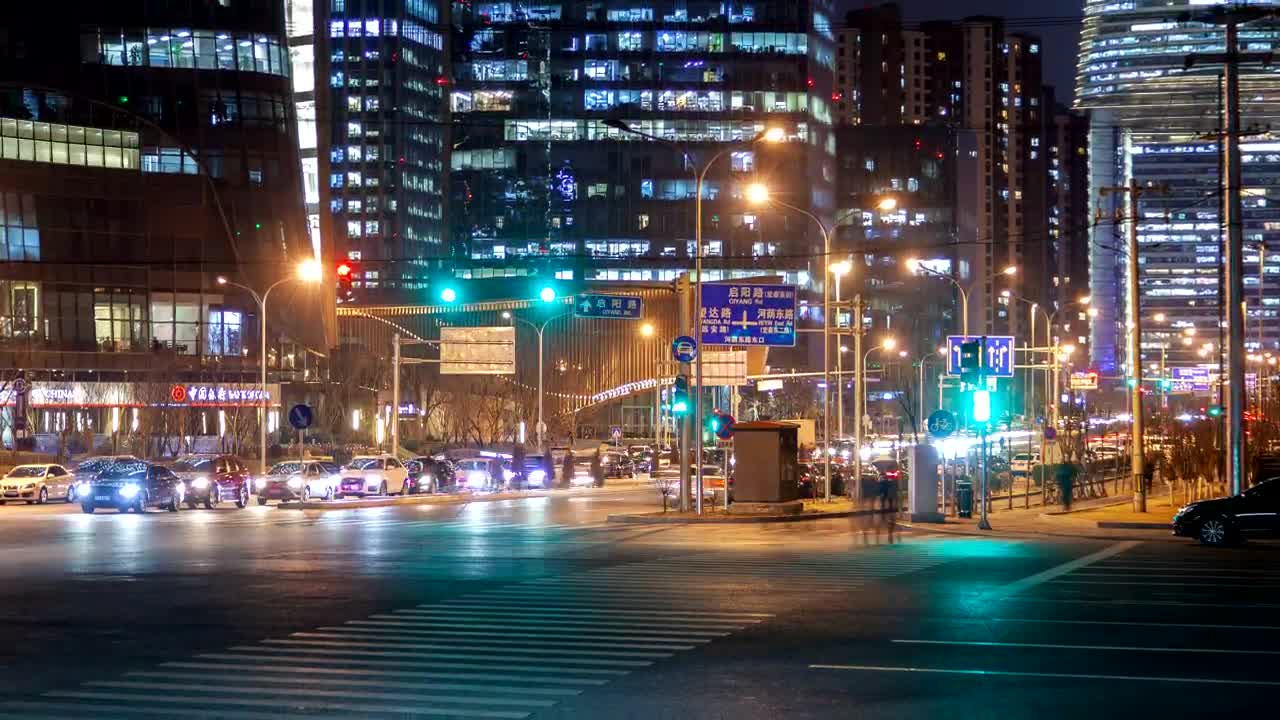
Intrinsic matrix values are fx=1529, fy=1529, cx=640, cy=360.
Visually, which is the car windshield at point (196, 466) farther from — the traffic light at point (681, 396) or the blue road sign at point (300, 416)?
the traffic light at point (681, 396)

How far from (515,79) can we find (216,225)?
243 ft

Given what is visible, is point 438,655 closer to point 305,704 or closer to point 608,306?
point 305,704

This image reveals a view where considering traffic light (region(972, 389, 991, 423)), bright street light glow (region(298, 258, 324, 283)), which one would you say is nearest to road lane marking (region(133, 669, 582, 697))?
traffic light (region(972, 389, 991, 423))

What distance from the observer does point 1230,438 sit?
118 feet

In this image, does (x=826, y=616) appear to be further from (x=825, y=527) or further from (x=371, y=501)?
(x=371, y=501)

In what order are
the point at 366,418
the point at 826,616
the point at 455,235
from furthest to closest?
the point at 455,235
the point at 366,418
the point at 826,616

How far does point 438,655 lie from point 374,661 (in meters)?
0.68

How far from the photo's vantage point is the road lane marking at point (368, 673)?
45.5 feet

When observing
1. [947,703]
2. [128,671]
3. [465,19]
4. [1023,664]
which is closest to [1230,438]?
[1023,664]

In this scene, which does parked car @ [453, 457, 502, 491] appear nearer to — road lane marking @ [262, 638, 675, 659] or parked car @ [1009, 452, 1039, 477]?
parked car @ [1009, 452, 1039, 477]

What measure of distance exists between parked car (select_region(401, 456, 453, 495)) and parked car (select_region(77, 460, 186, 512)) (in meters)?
13.1

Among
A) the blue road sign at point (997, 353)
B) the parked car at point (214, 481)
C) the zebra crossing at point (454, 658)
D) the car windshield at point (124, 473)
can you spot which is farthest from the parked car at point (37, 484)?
the zebra crossing at point (454, 658)

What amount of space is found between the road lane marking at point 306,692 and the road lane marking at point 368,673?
501mm

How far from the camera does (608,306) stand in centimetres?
4981
